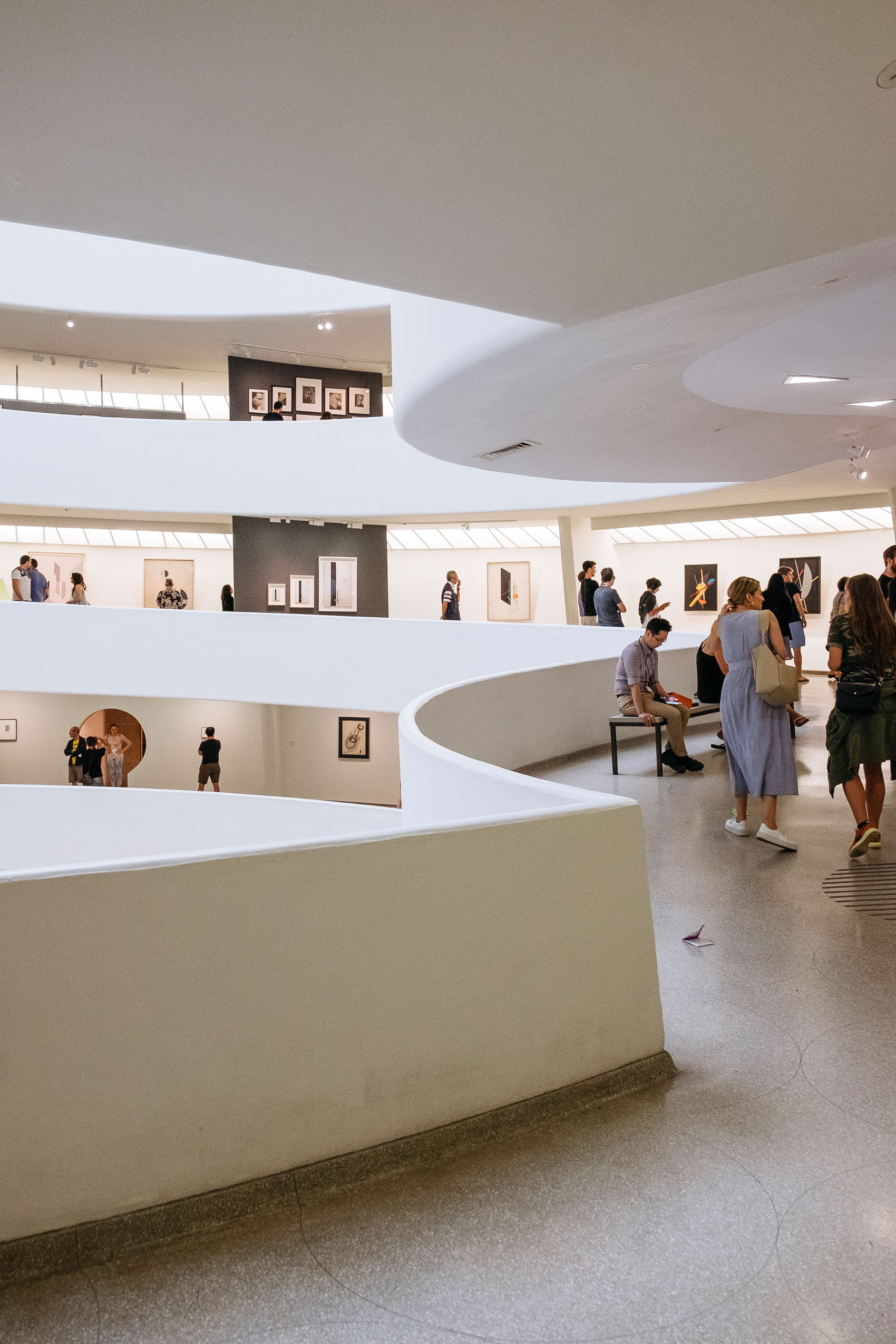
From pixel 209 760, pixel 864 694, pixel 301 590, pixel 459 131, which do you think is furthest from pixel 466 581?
pixel 459 131

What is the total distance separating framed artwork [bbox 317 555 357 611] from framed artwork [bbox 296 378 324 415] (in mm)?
3643

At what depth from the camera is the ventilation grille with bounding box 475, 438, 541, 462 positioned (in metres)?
9.96

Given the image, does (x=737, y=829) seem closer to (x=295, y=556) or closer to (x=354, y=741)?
(x=295, y=556)

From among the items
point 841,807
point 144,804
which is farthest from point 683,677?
point 144,804

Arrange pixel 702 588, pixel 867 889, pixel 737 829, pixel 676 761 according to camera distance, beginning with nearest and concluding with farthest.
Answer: pixel 867 889 < pixel 737 829 < pixel 676 761 < pixel 702 588

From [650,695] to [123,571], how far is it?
2018cm

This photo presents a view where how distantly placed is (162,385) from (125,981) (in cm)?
2554

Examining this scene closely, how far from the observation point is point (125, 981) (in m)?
2.98

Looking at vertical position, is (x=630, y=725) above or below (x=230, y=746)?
above

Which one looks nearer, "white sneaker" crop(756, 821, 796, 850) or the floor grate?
the floor grate

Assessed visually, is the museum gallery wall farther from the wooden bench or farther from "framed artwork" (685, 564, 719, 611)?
the wooden bench

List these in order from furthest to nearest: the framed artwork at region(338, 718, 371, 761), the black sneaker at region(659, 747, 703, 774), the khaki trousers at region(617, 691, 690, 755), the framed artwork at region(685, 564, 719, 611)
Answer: the framed artwork at region(338, 718, 371, 761)
the framed artwork at region(685, 564, 719, 611)
the khaki trousers at region(617, 691, 690, 755)
the black sneaker at region(659, 747, 703, 774)

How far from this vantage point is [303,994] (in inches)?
126

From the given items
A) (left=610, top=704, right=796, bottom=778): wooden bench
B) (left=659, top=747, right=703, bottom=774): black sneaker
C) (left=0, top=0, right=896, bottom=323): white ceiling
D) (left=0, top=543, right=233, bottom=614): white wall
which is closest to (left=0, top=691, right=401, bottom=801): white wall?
(left=0, top=543, right=233, bottom=614): white wall
